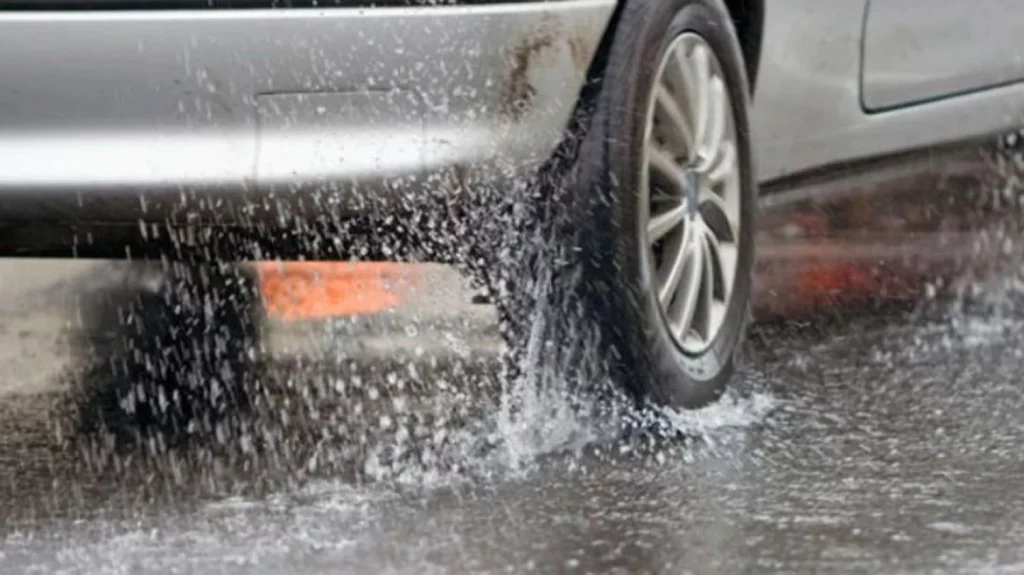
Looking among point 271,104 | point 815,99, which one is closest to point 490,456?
point 271,104

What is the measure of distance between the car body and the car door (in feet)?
4.49

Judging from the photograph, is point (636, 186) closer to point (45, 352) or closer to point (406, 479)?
point (406, 479)

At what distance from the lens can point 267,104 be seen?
422cm

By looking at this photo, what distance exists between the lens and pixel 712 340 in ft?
16.0

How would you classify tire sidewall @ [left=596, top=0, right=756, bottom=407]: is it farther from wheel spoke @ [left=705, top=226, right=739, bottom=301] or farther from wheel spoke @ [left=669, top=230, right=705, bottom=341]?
wheel spoke @ [left=705, top=226, right=739, bottom=301]

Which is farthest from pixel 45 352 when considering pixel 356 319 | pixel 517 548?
pixel 517 548

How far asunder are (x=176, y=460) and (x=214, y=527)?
587 mm

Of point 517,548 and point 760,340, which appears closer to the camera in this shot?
point 517,548

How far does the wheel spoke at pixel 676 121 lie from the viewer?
4.68m

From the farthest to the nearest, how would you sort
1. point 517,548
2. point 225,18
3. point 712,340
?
point 712,340, point 225,18, point 517,548

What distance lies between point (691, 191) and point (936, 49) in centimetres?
134

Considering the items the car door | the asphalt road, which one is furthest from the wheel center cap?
the car door

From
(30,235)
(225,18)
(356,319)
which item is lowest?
(356,319)

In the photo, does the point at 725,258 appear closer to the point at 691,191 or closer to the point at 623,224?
the point at 691,191
